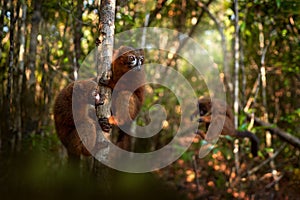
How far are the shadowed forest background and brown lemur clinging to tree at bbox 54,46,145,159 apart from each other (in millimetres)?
674

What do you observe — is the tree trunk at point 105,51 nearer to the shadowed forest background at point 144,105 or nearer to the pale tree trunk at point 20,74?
the shadowed forest background at point 144,105

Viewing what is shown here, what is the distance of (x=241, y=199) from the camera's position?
5.79 metres

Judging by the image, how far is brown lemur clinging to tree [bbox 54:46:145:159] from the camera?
11.7ft

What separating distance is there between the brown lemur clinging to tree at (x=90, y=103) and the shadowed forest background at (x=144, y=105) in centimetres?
67

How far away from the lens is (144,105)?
21.1 feet

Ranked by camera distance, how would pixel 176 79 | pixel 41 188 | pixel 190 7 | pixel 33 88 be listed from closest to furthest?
pixel 41 188 < pixel 33 88 < pixel 190 7 < pixel 176 79

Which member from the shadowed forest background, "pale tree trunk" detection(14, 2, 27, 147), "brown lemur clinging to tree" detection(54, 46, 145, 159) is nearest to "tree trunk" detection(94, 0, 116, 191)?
"brown lemur clinging to tree" detection(54, 46, 145, 159)

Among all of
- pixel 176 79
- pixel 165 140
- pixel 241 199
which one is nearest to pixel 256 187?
pixel 241 199

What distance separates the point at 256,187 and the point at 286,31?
318 cm

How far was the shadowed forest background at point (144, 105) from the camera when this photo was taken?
529 cm

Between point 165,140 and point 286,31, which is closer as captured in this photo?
point 286,31

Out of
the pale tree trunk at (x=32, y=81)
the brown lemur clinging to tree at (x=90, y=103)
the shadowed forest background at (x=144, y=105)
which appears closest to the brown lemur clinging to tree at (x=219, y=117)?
the shadowed forest background at (x=144, y=105)

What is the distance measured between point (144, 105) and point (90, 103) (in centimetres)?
288

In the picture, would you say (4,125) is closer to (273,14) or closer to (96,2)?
(96,2)
